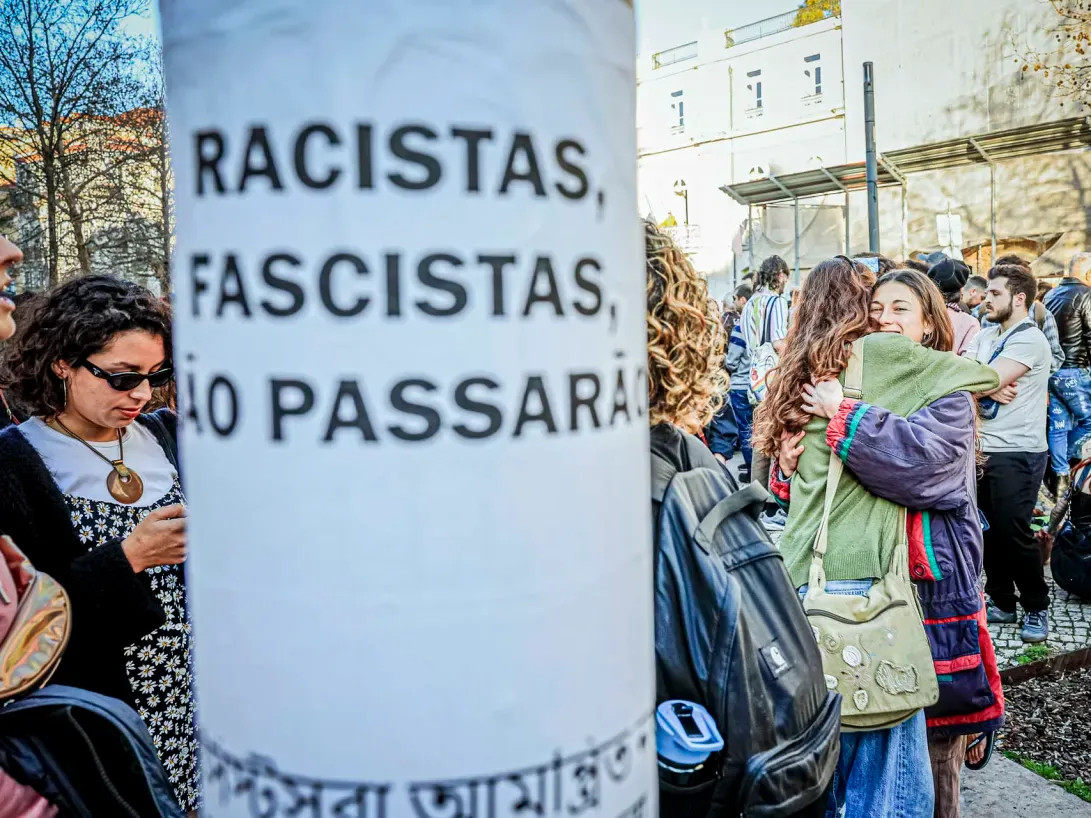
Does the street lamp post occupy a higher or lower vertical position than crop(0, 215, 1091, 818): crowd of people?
higher

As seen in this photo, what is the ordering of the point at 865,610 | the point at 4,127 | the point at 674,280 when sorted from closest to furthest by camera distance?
the point at 674,280 < the point at 865,610 < the point at 4,127

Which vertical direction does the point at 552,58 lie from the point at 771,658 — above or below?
above

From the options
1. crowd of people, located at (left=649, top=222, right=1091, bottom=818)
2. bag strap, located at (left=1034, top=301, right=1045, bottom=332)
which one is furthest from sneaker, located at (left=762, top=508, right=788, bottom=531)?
crowd of people, located at (left=649, top=222, right=1091, bottom=818)

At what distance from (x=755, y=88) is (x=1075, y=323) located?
1170 inches

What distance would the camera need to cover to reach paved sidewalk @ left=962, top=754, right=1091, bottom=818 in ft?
11.4

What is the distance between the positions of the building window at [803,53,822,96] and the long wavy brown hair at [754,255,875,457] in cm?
3126

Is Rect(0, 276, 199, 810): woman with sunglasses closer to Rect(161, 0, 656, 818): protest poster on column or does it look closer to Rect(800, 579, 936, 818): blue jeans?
Rect(161, 0, 656, 818): protest poster on column

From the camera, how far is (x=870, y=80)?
430 inches

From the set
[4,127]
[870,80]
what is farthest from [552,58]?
[4,127]

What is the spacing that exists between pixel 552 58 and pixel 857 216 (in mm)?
29334

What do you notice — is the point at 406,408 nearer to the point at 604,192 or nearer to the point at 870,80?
the point at 604,192

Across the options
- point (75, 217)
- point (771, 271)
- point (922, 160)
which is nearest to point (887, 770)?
point (771, 271)

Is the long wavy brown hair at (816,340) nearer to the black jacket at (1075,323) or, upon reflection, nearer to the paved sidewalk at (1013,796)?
the paved sidewalk at (1013,796)

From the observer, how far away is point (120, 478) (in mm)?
2398
